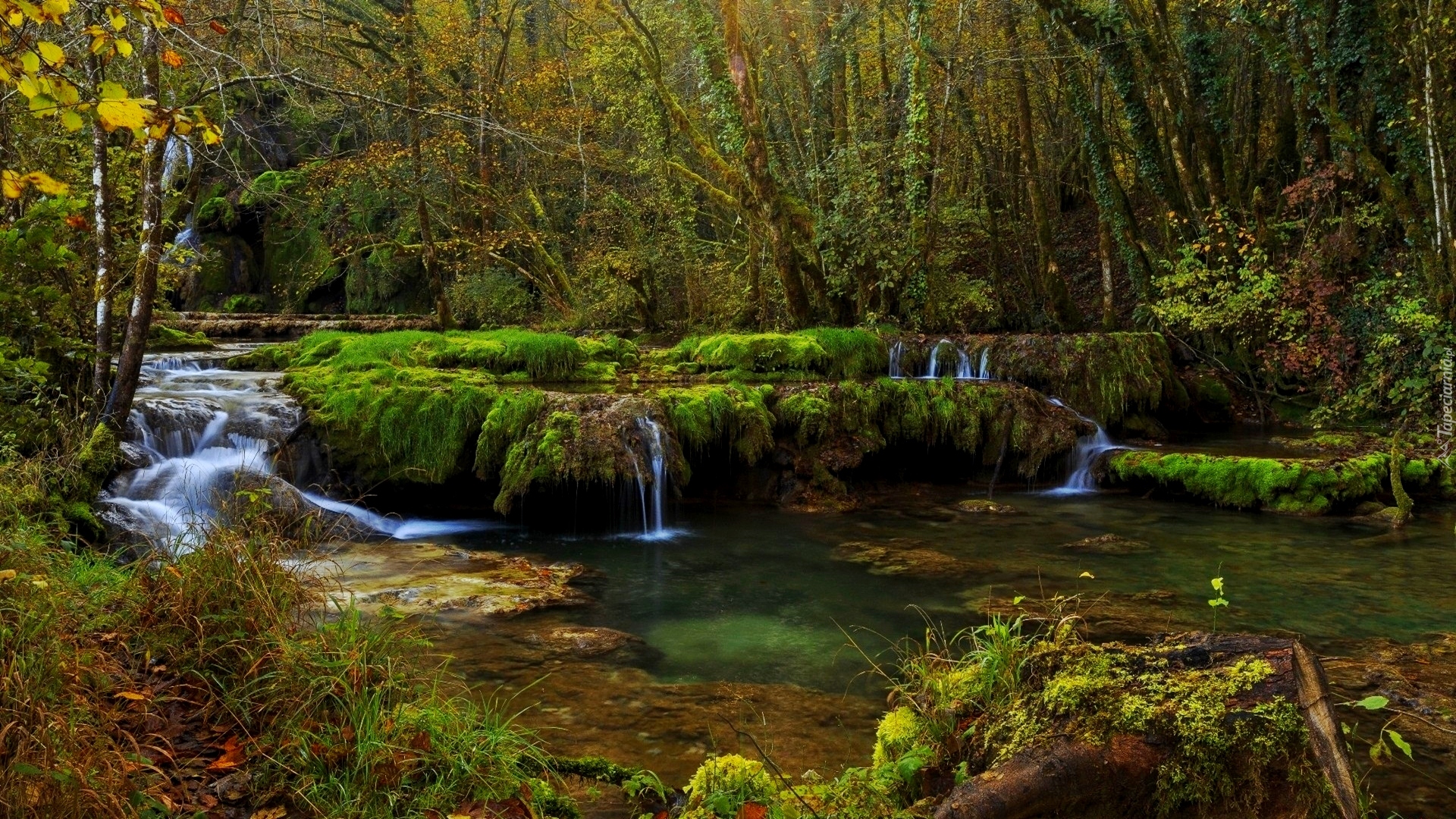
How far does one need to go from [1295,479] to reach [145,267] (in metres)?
12.1

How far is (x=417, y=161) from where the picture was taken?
14.8 meters

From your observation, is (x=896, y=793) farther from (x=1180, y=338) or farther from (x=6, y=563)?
(x=1180, y=338)

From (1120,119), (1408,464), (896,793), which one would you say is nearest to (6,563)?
(896,793)

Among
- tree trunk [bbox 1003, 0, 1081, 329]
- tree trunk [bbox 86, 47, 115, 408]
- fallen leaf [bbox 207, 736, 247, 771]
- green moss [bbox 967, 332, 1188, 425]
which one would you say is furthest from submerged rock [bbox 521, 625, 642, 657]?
tree trunk [bbox 1003, 0, 1081, 329]

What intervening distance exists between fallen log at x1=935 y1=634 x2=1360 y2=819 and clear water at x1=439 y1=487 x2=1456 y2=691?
Answer: 2.66m

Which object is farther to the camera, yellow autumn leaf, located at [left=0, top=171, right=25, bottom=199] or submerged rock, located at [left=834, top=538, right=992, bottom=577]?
submerged rock, located at [left=834, top=538, right=992, bottom=577]

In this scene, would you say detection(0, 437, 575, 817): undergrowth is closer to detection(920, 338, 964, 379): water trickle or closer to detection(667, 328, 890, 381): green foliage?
detection(667, 328, 890, 381): green foliage

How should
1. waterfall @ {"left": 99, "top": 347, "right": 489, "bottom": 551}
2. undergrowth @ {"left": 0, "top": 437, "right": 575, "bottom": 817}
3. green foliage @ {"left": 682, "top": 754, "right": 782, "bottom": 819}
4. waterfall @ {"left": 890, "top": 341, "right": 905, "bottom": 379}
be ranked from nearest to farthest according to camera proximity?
undergrowth @ {"left": 0, "top": 437, "right": 575, "bottom": 817} < green foliage @ {"left": 682, "top": 754, "right": 782, "bottom": 819} < waterfall @ {"left": 99, "top": 347, "right": 489, "bottom": 551} < waterfall @ {"left": 890, "top": 341, "right": 905, "bottom": 379}

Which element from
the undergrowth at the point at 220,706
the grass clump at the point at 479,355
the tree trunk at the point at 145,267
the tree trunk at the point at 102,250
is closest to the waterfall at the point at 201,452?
the tree trunk at the point at 145,267

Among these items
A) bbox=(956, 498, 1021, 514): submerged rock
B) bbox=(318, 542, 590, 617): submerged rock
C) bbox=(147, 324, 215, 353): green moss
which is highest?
bbox=(147, 324, 215, 353): green moss

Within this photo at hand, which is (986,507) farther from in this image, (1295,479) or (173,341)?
(173,341)

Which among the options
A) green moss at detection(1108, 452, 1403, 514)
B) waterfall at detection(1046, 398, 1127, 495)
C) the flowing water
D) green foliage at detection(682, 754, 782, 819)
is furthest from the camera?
waterfall at detection(1046, 398, 1127, 495)

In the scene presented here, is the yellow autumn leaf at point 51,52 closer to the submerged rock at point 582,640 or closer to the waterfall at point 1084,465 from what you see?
the submerged rock at point 582,640

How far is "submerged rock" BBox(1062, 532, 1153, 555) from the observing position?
845cm
